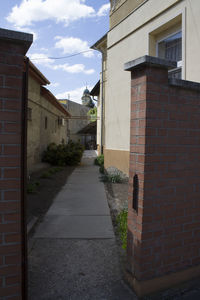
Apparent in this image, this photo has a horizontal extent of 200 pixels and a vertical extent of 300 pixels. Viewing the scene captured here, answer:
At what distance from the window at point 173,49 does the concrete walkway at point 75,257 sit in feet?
11.2

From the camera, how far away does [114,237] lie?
3609mm

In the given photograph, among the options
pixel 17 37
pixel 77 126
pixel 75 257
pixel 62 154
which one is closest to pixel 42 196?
pixel 75 257

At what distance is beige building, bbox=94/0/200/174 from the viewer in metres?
4.80

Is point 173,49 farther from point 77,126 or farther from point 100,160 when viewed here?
point 77,126

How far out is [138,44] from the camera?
670 cm

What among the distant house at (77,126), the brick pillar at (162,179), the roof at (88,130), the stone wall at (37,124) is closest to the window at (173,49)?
the brick pillar at (162,179)

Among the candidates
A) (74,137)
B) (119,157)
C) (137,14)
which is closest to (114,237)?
(119,157)

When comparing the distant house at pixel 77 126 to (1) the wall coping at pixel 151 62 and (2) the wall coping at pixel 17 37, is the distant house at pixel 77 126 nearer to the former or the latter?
(1) the wall coping at pixel 151 62

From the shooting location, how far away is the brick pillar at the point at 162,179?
229 cm

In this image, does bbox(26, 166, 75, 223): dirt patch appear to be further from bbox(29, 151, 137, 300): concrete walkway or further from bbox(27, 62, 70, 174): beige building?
bbox(27, 62, 70, 174): beige building

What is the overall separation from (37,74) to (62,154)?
15.3ft

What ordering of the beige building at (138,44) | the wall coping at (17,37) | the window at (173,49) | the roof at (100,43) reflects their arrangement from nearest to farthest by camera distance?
the wall coping at (17,37) → the beige building at (138,44) → the window at (173,49) → the roof at (100,43)

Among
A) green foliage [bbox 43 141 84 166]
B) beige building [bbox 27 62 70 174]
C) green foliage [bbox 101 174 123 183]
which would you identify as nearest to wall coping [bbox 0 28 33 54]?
green foliage [bbox 101 174 123 183]

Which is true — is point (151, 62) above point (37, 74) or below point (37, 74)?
below
